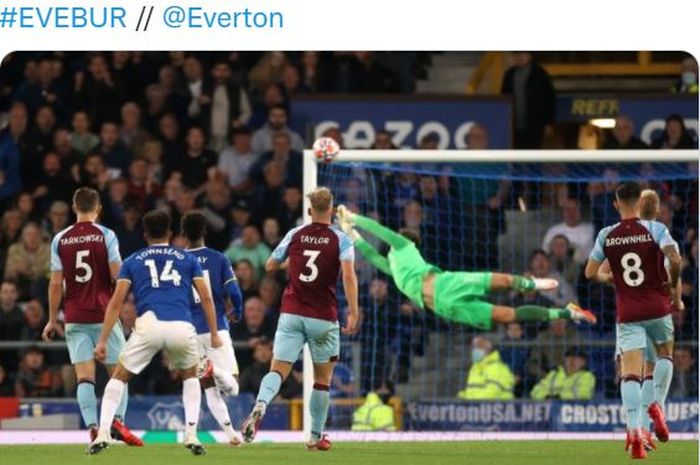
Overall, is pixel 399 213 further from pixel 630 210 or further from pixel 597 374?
pixel 630 210

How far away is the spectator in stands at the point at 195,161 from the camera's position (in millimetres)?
24547

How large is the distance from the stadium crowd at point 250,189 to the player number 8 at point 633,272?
18.4 ft

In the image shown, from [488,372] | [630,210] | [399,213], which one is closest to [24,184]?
[399,213]

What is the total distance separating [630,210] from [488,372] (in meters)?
6.22

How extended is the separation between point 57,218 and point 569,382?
6041 millimetres

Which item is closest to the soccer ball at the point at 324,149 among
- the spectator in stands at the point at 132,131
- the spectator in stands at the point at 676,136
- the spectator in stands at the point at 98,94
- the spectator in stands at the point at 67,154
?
the spectator in stands at the point at 676,136

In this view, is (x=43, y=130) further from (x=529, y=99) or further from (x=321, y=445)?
(x=321, y=445)

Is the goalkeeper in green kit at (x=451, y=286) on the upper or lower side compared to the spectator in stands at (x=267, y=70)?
lower

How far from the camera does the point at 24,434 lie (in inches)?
806

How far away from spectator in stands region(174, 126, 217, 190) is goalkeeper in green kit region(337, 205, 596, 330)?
13.8 ft

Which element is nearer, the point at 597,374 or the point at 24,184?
the point at 597,374

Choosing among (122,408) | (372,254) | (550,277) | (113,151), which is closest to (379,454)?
(122,408)

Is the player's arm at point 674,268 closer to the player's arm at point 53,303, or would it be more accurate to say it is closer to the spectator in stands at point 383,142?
the player's arm at point 53,303

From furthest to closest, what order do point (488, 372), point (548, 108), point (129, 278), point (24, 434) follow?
point (548, 108) → point (488, 372) → point (24, 434) → point (129, 278)
